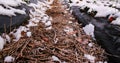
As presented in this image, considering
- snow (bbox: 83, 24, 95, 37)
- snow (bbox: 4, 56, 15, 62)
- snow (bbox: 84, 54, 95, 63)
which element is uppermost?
snow (bbox: 83, 24, 95, 37)

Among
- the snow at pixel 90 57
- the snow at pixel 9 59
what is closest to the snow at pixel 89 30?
the snow at pixel 90 57

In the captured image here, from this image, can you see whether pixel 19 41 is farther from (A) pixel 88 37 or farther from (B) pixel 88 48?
(A) pixel 88 37

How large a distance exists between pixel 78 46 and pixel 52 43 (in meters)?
0.34

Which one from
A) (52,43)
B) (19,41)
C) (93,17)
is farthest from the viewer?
(93,17)

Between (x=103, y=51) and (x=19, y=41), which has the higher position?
(x=19, y=41)

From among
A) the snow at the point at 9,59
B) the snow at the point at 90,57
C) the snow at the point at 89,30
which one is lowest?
the snow at the point at 90,57

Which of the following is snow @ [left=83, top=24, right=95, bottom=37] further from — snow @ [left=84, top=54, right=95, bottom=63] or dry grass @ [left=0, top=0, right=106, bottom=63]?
snow @ [left=84, top=54, right=95, bottom=63]

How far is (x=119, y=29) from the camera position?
89.5 inches

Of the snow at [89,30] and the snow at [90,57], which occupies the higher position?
the snow at [89,30]

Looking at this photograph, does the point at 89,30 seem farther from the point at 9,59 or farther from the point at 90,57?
the point at 9,59

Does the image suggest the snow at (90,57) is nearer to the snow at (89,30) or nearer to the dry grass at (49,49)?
the dry grass at (49,49)

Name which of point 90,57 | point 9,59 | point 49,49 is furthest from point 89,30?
point 9,59

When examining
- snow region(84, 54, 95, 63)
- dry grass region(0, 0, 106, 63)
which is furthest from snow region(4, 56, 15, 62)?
snow region(84, 54, 95, 63)

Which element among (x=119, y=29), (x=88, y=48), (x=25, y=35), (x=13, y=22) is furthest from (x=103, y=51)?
(x=13, y=22)
